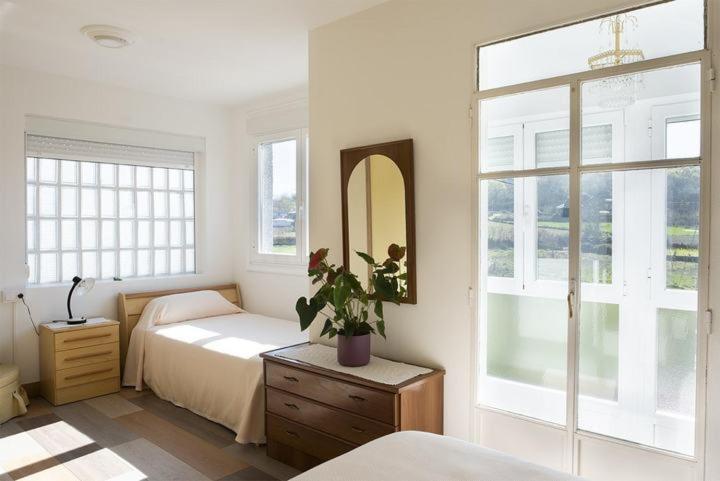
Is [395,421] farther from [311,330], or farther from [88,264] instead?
[88,264]

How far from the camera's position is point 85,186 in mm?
4410

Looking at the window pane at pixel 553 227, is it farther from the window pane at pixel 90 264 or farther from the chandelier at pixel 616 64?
the window pane at pixel 90 264

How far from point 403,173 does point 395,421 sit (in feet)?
4.15

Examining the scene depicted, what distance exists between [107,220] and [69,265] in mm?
485

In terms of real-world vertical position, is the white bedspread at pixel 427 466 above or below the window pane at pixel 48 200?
below

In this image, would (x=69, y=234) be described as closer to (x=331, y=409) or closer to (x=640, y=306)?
(x=331, y=409)

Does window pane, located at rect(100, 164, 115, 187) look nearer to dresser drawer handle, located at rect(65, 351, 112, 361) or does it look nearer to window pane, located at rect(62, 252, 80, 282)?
window pane, located at rect(62, 252, 80, 282)

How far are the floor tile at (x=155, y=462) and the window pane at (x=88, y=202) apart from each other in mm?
2108

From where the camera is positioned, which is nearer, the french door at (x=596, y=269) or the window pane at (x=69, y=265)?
the french door at (x=596, y=269)

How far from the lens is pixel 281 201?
190 inches

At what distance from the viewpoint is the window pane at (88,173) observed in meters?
4.40

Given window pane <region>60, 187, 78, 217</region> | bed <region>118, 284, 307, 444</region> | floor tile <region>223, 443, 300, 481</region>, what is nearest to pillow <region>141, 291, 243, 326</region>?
bed <region>118, 284, 307, 444</region>

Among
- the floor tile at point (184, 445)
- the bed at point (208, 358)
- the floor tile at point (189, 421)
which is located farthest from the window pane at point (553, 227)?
the floor tile at point (189, 421)

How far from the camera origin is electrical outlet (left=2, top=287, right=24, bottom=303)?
154 inches
